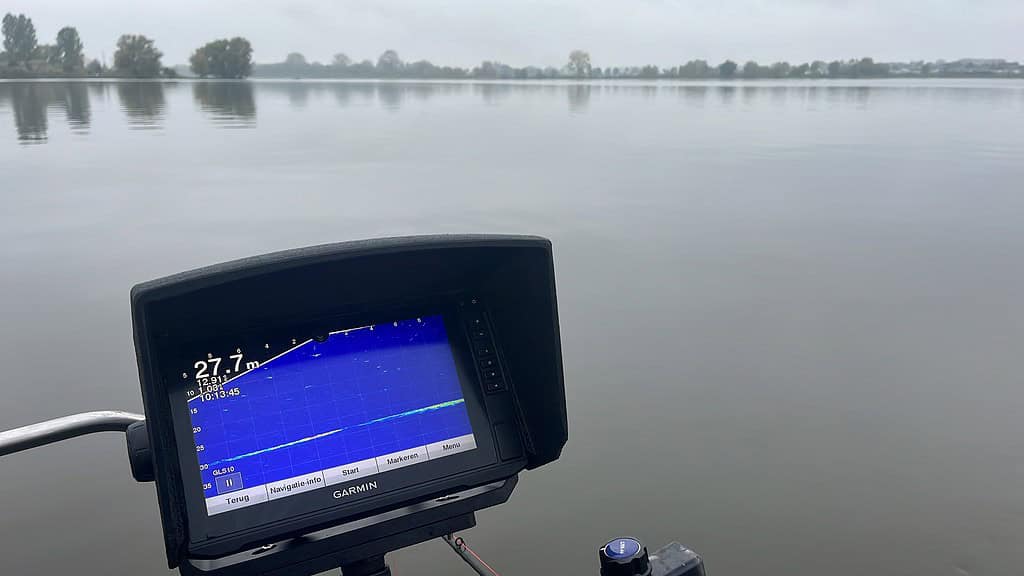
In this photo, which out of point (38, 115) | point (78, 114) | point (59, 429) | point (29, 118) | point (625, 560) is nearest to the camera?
point (625, 560)

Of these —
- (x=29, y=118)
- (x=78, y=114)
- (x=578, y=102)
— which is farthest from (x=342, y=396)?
(x=578, y=102)

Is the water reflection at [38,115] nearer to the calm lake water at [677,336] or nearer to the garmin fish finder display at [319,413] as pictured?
the calm lake water at [677,336]

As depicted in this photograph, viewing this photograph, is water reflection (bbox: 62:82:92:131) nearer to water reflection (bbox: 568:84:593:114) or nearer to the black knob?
water reflection (bbox: 568:84:593:114)

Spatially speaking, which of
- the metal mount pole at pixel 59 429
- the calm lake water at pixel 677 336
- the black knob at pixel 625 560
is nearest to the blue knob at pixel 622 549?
the black knob at pixel 625 560

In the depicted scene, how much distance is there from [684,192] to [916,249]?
3.69 metres

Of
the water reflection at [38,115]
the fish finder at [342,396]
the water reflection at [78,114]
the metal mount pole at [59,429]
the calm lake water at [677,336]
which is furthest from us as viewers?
the water reflection at [78,114]

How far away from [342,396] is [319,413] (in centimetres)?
4

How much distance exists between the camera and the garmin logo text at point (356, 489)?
1092mm

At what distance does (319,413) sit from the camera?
1103 millimetres

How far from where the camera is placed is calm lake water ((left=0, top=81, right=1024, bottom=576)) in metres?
3.18

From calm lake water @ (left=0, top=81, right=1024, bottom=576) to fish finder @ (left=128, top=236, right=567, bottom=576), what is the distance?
1.85 m

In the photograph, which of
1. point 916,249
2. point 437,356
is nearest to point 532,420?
point 437,356

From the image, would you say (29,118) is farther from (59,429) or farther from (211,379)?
(211,379)

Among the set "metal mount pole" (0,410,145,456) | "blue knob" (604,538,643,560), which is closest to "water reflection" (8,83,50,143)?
"metal mount pole" (0,410,145,456)
